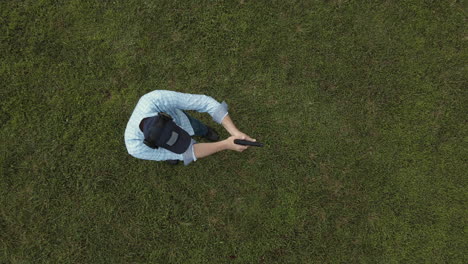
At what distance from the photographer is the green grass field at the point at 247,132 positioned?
4355 mm

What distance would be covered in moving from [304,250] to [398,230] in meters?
1.44

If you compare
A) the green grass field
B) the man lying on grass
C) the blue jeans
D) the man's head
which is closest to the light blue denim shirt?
the man lying on grass

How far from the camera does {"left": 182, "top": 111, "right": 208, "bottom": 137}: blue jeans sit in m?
3.92

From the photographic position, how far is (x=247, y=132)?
4578 millimetres

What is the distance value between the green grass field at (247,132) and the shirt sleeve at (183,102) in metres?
1.66

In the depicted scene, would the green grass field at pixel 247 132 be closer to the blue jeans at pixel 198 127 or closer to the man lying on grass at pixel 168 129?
the blue jeans at pixel 198 127

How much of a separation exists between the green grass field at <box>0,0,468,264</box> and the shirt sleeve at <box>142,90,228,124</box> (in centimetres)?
166

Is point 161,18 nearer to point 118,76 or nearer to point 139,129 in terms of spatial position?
point 118,76

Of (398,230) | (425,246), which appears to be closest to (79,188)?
(398,230)

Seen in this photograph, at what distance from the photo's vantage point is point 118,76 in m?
4.78

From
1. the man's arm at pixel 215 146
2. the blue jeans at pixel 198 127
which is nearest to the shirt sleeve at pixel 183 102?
the man's arm at pixel 215 146

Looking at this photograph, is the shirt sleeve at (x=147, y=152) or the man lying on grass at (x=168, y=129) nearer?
the man lying on grass at (x=168, y=129)

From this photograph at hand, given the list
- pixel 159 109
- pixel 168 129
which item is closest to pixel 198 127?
pixel 159 109

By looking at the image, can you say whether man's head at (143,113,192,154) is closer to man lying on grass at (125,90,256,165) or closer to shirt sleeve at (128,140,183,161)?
man lying on grass at (125,90,256,165)
